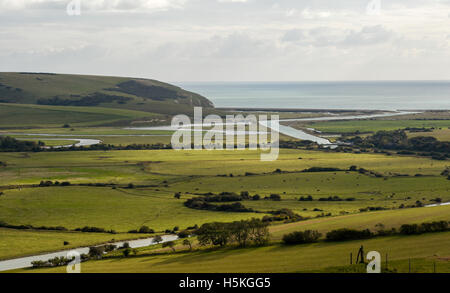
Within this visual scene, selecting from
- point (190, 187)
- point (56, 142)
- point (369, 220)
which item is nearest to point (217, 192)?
point (190, 187)

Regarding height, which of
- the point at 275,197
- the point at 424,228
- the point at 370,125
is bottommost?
the point at 275,197

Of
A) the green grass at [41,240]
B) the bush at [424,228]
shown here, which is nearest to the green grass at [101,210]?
the green grass at [41,240]

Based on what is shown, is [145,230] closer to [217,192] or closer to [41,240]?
[41,240]

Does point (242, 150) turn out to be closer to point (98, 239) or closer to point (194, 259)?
point (98, 239)

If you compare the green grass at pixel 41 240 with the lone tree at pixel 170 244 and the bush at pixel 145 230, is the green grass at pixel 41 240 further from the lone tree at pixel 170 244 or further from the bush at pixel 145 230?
the lone tree at pixel 170 244

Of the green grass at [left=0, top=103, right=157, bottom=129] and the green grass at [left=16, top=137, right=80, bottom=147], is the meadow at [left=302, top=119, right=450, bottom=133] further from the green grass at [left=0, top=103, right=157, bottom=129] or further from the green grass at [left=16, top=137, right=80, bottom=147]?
the green grass at [left=16, top=137, right=80, bottom=147]
